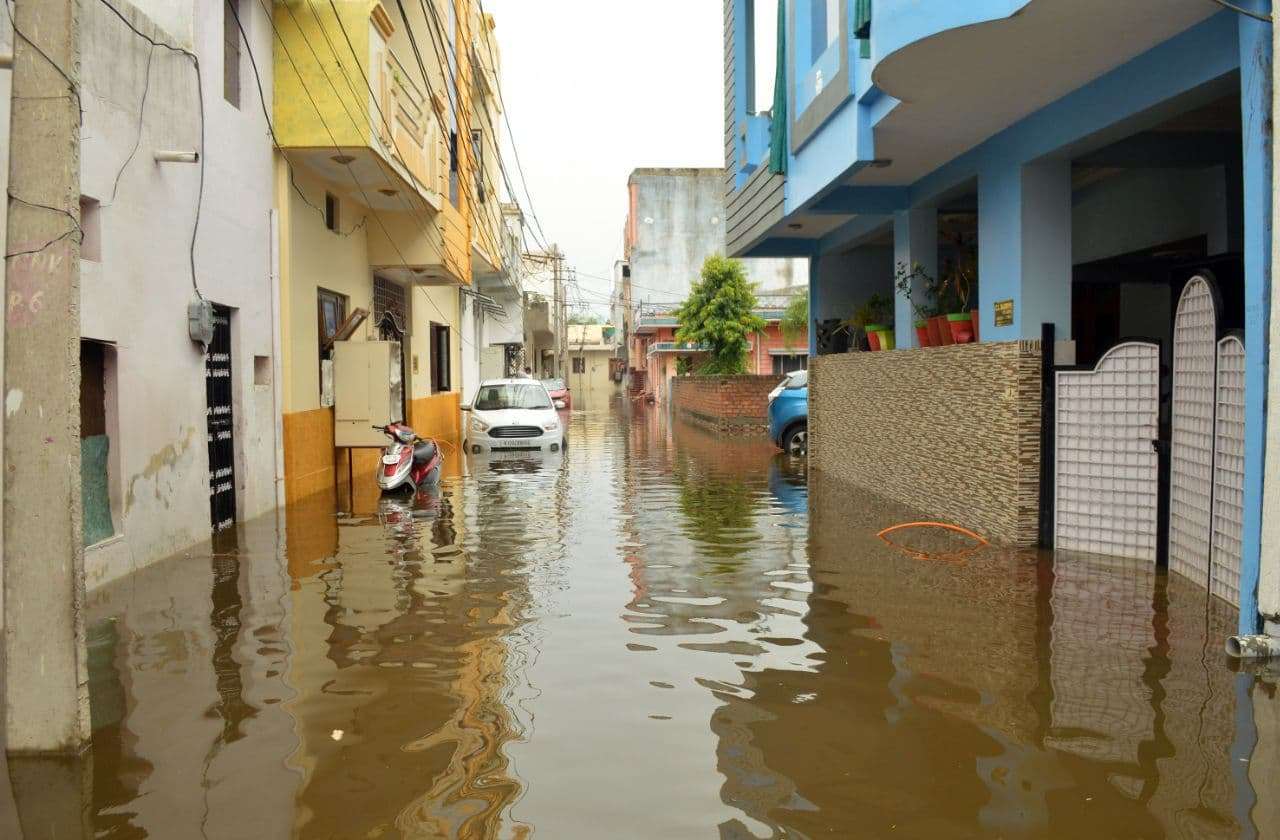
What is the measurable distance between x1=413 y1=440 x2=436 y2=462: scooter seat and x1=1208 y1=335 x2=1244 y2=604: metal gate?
10.2 meters

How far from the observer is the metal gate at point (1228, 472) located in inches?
267

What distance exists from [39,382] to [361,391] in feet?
36.4

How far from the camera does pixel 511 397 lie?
20875 millimetres

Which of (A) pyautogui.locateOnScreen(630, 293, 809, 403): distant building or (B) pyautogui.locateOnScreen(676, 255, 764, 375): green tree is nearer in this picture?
(B) pyautogui.locateOnScreen(676, 255, 764, 375): green tree

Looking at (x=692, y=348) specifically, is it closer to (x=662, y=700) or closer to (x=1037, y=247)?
(x=1037, y=247)

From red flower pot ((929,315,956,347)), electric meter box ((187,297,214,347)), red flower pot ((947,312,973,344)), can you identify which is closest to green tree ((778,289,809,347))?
red flower pot ((929,315,956,347))

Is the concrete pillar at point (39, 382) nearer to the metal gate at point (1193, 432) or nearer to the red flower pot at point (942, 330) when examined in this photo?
the metal gate at point (1193, 432)

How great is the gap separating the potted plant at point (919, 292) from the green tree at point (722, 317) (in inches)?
→ 803

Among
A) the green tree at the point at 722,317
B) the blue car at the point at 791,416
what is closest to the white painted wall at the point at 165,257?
the blue car at the point at 791,416

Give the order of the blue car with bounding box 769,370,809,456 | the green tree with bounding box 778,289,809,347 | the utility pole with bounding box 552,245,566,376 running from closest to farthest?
1. the blue car with bounding box 769,370,809,456
2. the green tree with bounding box 778,289,809,347
3. the utility pole with bounding box 552,245,566,376

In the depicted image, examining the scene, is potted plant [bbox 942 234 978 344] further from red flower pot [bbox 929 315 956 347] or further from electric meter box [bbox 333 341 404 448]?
electric meter box [bbox 333 341 404 448]

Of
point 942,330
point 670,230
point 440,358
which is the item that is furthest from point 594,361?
point 942,330

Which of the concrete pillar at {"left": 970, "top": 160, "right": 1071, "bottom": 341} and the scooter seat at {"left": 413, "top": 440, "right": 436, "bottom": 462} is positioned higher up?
the concrete pillar at {"left": 970, "top": 160, "right": 1071, "bottom": 341}

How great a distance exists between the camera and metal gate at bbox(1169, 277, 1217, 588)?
737 cm
